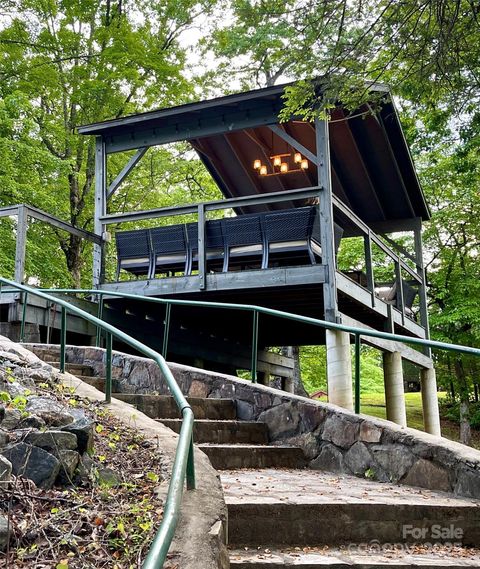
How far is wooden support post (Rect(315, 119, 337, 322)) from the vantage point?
825 cm

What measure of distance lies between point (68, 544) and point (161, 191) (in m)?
17.6

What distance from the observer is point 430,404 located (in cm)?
1174

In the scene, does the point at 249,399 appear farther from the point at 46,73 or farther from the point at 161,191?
the point at 161,191

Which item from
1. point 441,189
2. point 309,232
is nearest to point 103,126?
point 309,232

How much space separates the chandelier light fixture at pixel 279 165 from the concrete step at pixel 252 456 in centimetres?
867

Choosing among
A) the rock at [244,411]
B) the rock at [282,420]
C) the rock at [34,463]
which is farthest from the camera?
the rock at [244,411]

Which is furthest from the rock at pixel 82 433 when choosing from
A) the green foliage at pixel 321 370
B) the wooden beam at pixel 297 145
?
the green foliage at pixel 321 370

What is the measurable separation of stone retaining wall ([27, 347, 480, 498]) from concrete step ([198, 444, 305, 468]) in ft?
0.49

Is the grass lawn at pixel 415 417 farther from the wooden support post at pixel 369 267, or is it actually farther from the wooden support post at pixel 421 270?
the wooden support post at pixel 369 267

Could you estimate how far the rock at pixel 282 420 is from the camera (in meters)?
4.99

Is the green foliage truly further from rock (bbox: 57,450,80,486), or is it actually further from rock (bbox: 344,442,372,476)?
rock (bbox: 57,450,80,486)

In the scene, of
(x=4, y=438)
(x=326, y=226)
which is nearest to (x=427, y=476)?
(x=4, y=438)

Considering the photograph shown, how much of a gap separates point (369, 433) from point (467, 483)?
897mm

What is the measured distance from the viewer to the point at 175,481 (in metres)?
1.94
